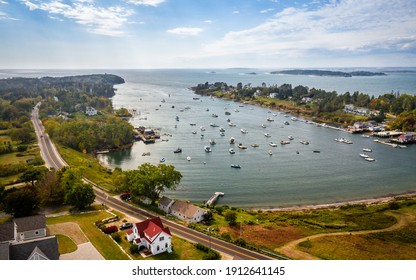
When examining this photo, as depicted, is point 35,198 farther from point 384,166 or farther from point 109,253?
point 384,166

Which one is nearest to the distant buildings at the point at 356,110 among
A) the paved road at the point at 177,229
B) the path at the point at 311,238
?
the path at the point at 311,238

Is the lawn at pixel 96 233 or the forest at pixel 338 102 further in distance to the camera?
the forest at pixel 338 102

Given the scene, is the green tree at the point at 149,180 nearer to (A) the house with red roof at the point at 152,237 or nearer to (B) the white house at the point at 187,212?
(B) the white house at the point at 187,212

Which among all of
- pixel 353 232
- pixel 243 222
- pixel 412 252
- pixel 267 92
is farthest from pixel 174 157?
pixel 267 92

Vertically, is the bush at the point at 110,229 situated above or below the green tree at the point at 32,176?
below

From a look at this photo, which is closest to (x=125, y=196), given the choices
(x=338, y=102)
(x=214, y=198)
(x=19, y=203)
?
(x=19, y=203)

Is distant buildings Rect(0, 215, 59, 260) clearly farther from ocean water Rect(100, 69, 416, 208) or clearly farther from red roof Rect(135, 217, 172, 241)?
ocean water Rect(100, 69, 416, 208)
